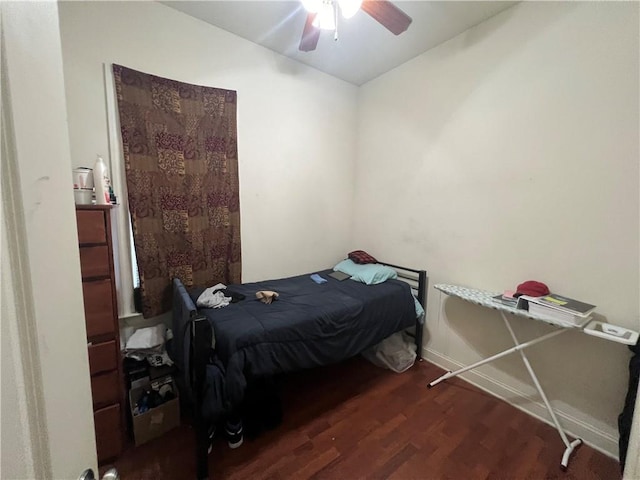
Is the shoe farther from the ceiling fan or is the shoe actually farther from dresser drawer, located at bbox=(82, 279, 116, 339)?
the ceiling fan

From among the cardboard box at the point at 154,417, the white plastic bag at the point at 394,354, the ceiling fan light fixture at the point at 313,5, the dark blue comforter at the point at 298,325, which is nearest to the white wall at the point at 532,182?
the white plastic bag at the point at 394,354

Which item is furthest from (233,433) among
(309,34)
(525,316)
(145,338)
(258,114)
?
Answer: (309,34)

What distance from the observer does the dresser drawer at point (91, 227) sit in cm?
134

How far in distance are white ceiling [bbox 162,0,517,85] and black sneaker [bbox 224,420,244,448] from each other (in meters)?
2.87

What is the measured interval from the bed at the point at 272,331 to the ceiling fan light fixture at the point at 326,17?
1853 millimetres

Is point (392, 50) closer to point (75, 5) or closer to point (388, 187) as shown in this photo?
point (388, 187)

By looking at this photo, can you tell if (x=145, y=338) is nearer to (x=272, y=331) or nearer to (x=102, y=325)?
(x=102, y=325)

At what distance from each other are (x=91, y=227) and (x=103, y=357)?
73 cm

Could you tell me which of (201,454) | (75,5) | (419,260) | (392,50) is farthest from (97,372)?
(392,50)

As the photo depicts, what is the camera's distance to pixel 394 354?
240 centimetres

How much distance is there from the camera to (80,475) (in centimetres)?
53

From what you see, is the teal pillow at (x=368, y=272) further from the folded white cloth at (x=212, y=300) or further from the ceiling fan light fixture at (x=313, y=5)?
the ceiling fan light fixture at (x=313, y=5)

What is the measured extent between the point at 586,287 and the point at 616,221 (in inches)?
17.1

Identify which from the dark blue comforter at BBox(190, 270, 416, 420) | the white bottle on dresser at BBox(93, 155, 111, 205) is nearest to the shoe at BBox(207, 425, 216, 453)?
the dark blue comforter at BBox(190, 270, 416, 420)
